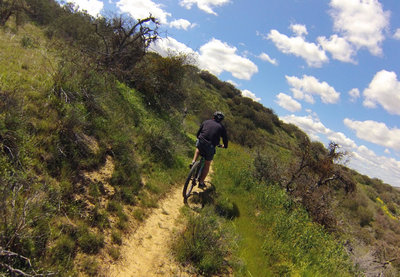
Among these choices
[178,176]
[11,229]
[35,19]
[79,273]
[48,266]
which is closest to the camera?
[11,229]

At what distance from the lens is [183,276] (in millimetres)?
3613

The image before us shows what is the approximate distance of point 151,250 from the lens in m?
4.00

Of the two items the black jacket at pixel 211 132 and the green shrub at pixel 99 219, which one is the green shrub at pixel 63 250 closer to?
the green shrub at pixel 99 219

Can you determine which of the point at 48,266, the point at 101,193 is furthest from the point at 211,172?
the point at 48,266

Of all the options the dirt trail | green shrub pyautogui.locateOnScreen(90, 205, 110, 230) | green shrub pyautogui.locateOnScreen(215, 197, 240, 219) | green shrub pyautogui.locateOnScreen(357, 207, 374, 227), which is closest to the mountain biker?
green shrub pyautogui.locateOnScreen(215, 197, 240, 219)

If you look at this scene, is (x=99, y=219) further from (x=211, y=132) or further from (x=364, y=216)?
(x=364, y=216)

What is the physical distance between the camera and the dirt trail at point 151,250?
11.3 feet

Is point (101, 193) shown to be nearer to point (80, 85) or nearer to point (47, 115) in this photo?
point (47, 115)

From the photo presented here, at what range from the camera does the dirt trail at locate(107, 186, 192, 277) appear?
3.45 m

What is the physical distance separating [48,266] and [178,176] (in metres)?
4.92

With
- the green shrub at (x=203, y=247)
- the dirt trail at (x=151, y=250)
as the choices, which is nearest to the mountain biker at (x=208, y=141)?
the dirt trail at (x=151, y=250)

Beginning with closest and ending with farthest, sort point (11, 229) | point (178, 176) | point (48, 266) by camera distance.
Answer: point (11, 229) → point (48, 266) → point (178, 176)

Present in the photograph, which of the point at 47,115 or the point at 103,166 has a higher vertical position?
the point at 47,115

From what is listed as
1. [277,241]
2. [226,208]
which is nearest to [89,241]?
[226,208]
